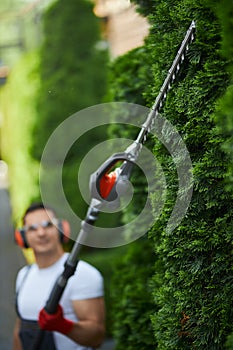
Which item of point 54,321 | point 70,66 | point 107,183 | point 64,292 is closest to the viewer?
point 107,183

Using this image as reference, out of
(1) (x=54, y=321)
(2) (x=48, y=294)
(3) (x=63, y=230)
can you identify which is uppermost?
(1) (x=54, y=321)

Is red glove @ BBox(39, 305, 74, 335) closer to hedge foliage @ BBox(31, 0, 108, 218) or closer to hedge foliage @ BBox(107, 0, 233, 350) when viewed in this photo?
hedge foliage @ BBox(107, 0, 233, 350)

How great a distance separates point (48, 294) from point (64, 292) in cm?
20

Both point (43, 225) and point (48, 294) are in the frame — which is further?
point (43, 225)

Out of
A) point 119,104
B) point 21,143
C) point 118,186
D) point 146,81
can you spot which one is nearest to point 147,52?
point 146,81

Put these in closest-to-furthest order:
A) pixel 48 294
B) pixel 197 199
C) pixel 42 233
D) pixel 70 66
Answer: pixel 197 199
pixel 48 294
pixel 42 233
pixel 70 66

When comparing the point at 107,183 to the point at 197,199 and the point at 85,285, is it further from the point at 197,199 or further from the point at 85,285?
the point at 85,285

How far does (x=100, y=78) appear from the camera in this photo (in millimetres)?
8516

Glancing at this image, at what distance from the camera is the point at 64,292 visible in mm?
3975

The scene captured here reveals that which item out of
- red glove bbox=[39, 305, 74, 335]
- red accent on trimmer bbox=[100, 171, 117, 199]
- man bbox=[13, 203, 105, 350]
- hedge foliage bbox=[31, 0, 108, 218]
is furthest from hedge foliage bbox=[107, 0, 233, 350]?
hedge foliage bbox=[31, 0, 108, 218]

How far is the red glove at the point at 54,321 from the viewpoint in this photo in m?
3.59

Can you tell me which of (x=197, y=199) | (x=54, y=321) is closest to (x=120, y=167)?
(x=197, y=199)

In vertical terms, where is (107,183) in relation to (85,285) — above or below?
above

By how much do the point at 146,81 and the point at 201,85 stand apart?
1.49 m
